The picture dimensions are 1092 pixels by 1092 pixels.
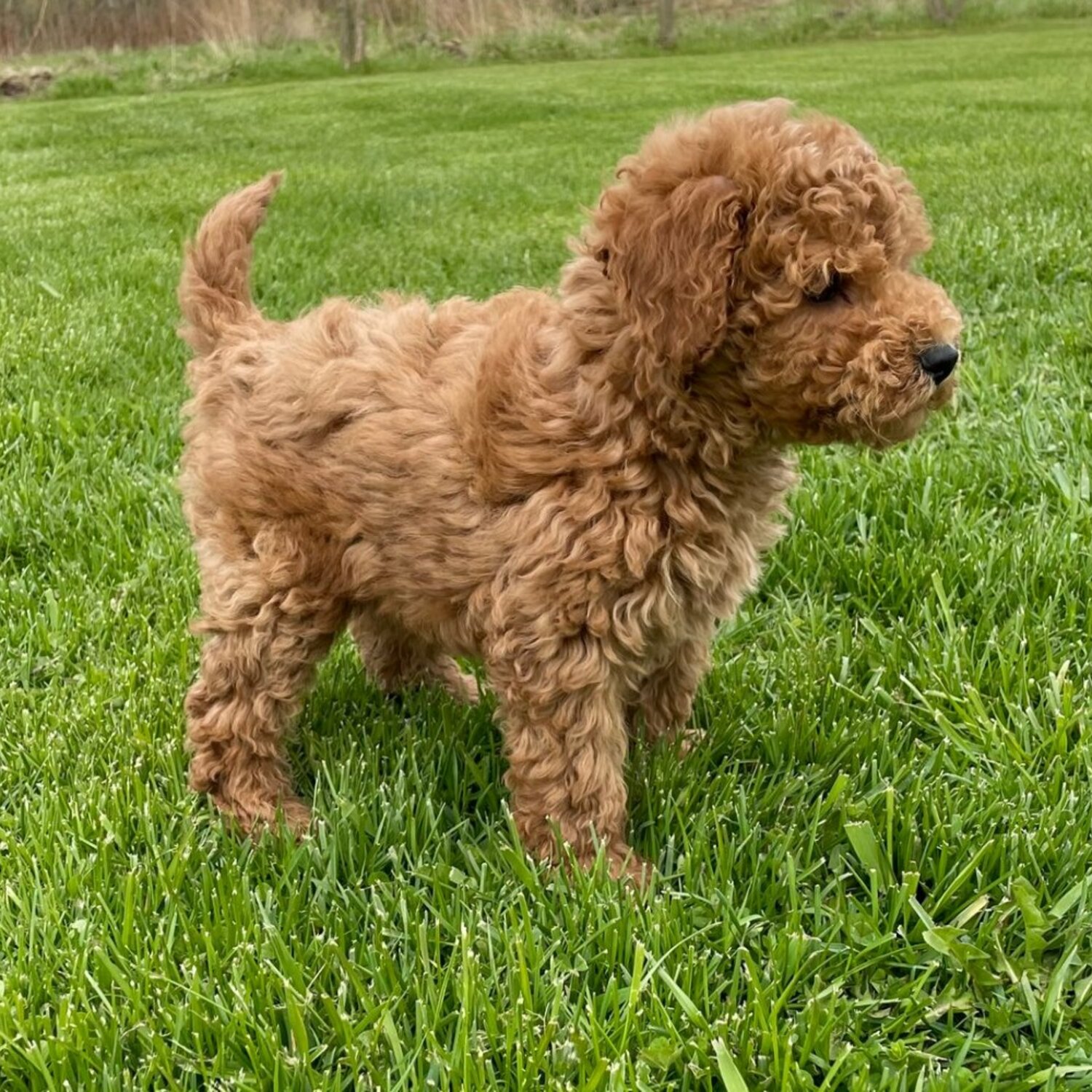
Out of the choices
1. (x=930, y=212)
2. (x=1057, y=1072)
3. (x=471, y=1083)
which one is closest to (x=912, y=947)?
(x=1057, y=1072)

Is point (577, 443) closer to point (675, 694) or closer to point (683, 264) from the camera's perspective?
point (683, 264)

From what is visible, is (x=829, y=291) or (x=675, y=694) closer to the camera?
(x=829, y=291)

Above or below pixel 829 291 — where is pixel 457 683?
below

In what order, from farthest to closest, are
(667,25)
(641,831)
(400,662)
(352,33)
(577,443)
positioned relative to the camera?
1. (667,25)
2. (352,33)
3. (400,662)
4. (641,831)
5. (577,443)

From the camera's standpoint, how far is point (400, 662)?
10.8ft

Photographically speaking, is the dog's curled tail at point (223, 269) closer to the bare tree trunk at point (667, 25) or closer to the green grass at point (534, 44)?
the green grass at point (534, 44)

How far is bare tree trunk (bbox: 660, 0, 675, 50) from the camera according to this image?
30.8 meters

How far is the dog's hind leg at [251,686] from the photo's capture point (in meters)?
2.73

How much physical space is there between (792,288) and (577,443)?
541mm

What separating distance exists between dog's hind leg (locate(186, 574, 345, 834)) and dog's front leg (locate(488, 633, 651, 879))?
573 millimetres

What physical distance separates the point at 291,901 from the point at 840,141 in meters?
1.91

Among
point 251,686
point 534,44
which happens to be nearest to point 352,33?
point 534,44

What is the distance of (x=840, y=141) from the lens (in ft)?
7.33

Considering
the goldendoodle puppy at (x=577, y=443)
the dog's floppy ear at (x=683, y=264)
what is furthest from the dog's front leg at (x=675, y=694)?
the dog's floppy ear at (x=683, y=264)
